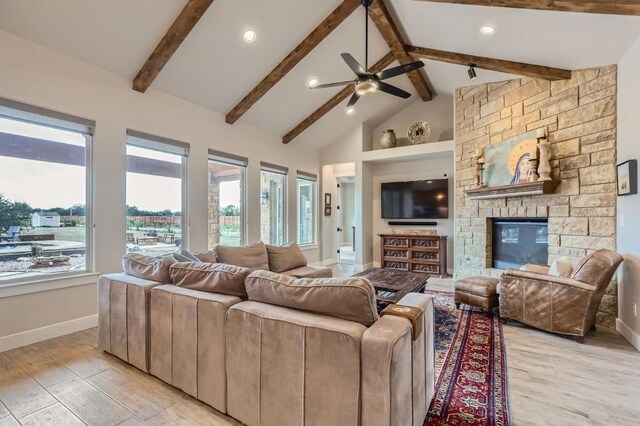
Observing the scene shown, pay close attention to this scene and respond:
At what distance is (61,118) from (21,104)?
0.32 meters

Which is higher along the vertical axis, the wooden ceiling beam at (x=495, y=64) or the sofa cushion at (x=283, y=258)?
the wooden ceiling beam at (x=495, y=64)

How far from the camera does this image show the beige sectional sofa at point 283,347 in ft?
4.31

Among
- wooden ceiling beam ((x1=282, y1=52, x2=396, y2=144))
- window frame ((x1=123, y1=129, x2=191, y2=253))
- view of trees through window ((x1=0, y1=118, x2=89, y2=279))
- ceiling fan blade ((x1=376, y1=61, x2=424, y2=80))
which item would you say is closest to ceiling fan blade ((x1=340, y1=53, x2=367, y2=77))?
ceiling fan blade ((x1=376, y1=61, x2=424, y2=80))

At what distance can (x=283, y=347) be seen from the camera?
150cm

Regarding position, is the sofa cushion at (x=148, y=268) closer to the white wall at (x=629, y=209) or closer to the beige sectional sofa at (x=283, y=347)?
the beige sectional sofa at (x=283, y=347)

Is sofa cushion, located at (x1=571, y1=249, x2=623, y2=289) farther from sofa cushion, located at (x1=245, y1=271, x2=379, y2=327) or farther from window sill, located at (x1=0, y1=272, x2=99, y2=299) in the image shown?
window sill, located at (x1=0, y1=272, x2=99, y2=299)

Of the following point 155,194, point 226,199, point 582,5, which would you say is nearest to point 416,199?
point 226,199

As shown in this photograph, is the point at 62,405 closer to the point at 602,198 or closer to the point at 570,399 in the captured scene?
the point at 570,399

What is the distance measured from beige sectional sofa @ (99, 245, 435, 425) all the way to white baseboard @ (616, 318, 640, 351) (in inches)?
92.2

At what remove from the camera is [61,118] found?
10.6 feet

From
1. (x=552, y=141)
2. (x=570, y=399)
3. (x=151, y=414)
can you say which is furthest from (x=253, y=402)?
(x=552, y=141)

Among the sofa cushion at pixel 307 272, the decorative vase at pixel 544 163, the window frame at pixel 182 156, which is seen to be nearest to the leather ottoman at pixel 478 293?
the decorative vase at pixel 544 163

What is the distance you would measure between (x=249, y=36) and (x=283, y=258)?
2.87m

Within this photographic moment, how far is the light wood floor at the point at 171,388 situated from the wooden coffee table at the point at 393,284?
3.34 ft
